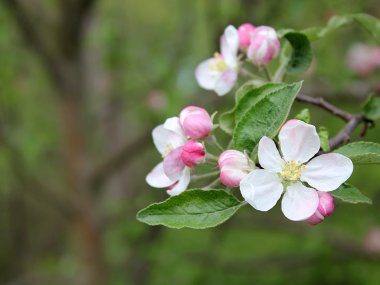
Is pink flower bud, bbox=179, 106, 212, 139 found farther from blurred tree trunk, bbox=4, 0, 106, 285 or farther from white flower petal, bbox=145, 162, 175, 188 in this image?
blurred tree trunk, bbox=4, 0, 106, 285

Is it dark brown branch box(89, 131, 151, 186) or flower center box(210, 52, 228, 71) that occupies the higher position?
flower center box(210, 52, 228, 71)

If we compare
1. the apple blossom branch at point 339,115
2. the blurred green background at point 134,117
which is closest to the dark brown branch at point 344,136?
the apple blossom branch at point 339,115

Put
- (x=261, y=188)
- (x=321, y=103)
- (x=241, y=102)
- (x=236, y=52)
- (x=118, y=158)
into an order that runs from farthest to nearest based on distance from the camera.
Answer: (x=118, y=158) → (x=236, y=52) → (x=321, y=103) → (x=241, y=102) → (x=261, y=188)

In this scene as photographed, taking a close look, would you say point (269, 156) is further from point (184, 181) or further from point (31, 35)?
point (31, 35)

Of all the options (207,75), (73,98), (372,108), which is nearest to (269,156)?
(372,108)

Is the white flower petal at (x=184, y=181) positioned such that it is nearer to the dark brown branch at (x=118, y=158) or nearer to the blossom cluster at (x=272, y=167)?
the blossom cluster at (x=272, y=167)

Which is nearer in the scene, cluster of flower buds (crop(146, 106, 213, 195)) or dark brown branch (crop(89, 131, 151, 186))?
cluster of flower buds (crop(146, 106, 213, 195))

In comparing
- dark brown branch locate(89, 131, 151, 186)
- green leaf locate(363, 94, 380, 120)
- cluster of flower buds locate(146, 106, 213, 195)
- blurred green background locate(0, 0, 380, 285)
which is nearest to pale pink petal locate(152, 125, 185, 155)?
cluster of flower buds locate(146, 106, 213, 195)
